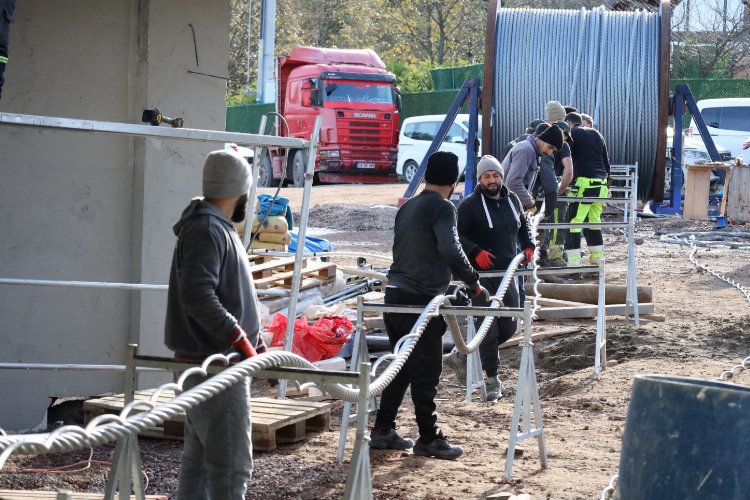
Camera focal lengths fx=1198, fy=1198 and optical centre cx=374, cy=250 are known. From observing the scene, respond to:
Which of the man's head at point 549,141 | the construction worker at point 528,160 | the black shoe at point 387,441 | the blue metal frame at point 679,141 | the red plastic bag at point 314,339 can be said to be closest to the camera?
the black shoe at point 387,441

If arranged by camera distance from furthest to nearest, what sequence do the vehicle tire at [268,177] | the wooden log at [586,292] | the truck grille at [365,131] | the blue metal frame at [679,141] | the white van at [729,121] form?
the vehicle tire at [268,177], the truck grille at [365,131], the white van at [729,121], the blue metal frame at [679,141], the wooden log at [586,292]

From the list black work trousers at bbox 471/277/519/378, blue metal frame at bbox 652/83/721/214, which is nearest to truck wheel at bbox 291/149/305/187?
blue metal frame at bbox 652/83/721/214

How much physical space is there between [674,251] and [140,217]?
36.9ft

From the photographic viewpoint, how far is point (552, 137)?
11586 mm

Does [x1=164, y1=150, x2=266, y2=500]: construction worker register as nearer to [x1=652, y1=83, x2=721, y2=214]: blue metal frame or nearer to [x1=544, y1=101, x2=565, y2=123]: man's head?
[x1=544, y1=101, x2=565, y2=123]: man's head

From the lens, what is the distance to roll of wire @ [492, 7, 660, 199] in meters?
17.4

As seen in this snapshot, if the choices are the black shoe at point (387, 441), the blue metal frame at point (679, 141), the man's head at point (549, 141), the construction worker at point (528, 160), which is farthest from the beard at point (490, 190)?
the blue metal frame at point (679, 141)

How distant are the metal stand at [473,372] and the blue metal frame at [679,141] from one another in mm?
9705

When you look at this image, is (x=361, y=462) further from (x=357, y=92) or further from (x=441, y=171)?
(x=357, y=92)

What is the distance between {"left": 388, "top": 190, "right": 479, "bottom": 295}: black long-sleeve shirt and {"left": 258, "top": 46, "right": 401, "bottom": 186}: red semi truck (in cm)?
2325

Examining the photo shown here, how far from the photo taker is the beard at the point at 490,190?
853 centimetres

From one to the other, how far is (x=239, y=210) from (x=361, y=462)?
1.19 metres

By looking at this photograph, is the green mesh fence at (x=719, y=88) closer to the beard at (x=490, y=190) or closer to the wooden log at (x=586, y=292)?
the wooden log at (x=586, y=292)

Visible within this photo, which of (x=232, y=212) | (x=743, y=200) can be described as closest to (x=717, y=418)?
(x=232, y=212)
